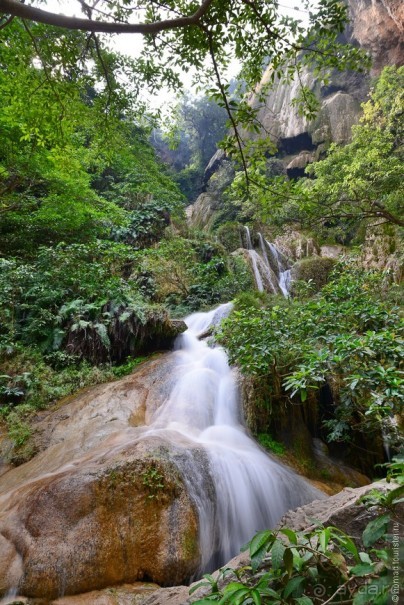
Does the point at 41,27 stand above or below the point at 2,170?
below

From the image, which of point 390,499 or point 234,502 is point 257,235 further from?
point 390,499

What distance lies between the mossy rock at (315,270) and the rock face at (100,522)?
10.9m

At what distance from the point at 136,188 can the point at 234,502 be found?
553 inches

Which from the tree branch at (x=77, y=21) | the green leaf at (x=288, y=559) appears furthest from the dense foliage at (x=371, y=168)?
the green leaf at (x=288, y=559)

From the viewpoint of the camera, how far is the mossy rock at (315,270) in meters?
13.3

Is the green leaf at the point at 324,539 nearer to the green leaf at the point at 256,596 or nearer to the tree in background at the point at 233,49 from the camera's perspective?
the green leaf at the point at 256,596

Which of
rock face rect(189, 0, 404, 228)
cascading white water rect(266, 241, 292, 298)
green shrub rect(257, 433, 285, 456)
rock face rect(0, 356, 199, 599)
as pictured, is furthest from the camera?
rock face rect(189, 0, 404, 228)

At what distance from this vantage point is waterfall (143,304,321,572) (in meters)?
3.73

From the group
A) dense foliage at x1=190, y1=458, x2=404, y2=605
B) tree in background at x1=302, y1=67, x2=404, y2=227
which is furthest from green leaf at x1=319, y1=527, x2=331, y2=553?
tree in background at x1=302, y1=67, x2=404, y2=227

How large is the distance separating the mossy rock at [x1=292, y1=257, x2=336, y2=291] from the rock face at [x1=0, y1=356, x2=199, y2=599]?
10886 mm

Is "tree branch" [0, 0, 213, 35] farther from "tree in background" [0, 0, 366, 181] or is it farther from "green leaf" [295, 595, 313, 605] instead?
"green leaf" [295, 595, 313, 605]

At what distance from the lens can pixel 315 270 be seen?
13586 mm

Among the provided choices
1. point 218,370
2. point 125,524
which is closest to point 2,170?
point 218,370

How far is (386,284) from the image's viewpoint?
857cm
